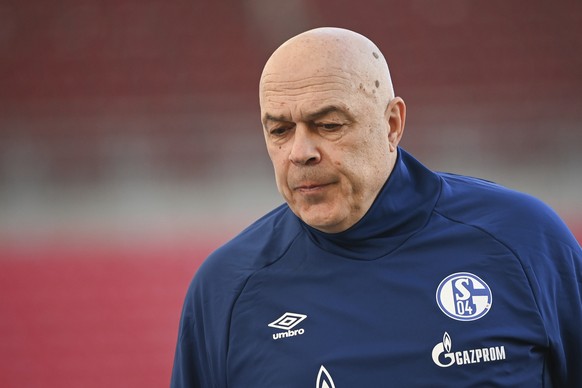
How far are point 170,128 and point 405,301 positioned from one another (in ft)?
18.4

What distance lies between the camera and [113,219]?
6.94 metres

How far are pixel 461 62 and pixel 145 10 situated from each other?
A: 257 centimetres

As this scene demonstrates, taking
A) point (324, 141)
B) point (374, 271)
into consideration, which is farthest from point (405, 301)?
point (324, 141)

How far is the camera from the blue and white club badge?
68.2 inches

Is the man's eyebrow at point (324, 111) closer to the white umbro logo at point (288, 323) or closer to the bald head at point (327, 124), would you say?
the bald head at point (327, 124)

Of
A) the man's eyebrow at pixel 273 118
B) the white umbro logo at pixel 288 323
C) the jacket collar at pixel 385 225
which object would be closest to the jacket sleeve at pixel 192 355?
the white umbro logo at pixel 288 323

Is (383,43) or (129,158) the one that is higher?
(383,43)

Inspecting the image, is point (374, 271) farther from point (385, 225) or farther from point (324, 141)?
point (324, 141)

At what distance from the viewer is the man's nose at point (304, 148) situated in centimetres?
173

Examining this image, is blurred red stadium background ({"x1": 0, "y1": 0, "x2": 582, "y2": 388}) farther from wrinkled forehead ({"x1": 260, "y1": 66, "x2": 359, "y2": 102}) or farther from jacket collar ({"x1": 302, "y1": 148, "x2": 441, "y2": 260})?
wrinkled forehead ({"x1": 260, "y1": 66, "x2": 359, "y2": 102})

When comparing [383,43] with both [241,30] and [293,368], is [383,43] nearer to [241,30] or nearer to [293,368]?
[241,30]

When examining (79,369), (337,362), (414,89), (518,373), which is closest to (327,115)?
(337,362)

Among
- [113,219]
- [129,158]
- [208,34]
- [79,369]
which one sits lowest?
[79,369]

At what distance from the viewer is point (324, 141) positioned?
1752 mm
